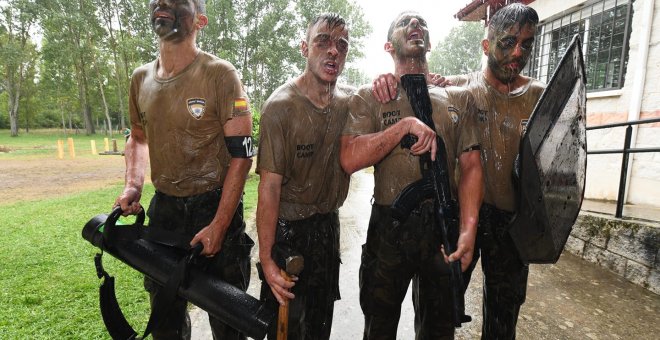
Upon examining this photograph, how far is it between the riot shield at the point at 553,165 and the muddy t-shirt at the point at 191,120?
1.57m

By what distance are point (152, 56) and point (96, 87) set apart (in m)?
23.6

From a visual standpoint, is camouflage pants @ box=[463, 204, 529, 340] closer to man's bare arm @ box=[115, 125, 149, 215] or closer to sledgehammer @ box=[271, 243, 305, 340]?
sledgehammer @ box=[271, 243, 305, 340]

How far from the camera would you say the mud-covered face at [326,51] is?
6.40 ft

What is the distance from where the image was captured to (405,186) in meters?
1.97

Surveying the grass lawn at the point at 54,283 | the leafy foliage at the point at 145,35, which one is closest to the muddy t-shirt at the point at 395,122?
the grass lawn at the point at 54,283

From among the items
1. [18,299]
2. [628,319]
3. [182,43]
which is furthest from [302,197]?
[18,299]

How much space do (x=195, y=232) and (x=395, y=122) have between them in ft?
4.50

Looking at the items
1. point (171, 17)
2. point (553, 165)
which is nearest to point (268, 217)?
point (171, 17)

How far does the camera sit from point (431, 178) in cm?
192

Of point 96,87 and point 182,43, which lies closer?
point 182,43

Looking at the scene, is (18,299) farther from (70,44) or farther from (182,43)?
(70,44)

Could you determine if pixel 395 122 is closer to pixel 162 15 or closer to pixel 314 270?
pixel 314 270

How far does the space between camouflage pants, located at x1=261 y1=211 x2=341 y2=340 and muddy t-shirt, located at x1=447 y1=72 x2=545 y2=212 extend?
1.06 m

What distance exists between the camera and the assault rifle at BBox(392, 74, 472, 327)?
74.1 inches
